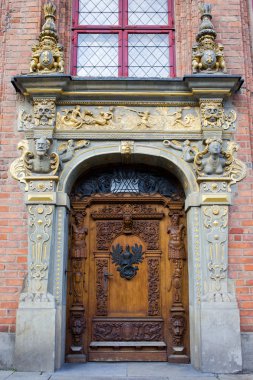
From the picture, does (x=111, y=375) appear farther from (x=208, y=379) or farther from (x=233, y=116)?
(x=233, y=116)

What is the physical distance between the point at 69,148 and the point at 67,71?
4.63 feet

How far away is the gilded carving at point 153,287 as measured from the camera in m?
6.77

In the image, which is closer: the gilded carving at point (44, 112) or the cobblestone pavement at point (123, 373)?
the cobblestone pavement at point (123, 373)

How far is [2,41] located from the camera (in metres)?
7.15

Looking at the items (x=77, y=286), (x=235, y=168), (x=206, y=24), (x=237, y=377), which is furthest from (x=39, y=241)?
(x=206, y=24)

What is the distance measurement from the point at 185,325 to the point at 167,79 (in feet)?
11.9

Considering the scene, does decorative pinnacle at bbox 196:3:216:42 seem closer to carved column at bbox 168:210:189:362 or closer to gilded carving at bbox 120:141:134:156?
gilded carving at bbox 120:141:134:156

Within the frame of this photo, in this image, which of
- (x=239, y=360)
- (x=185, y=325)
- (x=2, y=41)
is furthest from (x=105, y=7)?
(x=239, y=360)

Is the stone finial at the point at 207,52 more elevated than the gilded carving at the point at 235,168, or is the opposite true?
the stone finial at the point at 207,52

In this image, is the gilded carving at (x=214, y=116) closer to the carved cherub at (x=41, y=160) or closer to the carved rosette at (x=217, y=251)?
the carved rosette at (x=217, y=251)

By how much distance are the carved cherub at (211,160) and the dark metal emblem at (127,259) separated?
1550 mm

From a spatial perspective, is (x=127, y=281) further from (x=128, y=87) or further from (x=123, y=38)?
(x=123, y=38)

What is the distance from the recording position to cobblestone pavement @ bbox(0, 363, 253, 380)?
566 cm

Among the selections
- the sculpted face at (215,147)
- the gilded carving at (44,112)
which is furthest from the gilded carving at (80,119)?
the sculpted face at (215,147)
